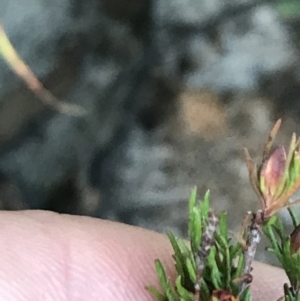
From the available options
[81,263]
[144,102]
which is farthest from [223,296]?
[144,102]

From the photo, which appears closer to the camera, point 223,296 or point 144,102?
point 223,296

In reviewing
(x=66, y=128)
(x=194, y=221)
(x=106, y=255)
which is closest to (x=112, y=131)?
(x=66, y=128)

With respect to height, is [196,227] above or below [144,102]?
below

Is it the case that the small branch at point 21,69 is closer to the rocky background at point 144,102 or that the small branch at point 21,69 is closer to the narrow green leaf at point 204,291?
the rocky background at point 144,102

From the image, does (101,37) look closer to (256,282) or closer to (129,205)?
(129,205)

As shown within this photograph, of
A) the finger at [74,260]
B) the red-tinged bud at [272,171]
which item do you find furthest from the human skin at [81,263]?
the red-tinged bud at [272,171]

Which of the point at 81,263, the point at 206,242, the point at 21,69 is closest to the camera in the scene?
the point at 206,242

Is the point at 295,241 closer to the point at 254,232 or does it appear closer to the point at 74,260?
the point at 254,232
